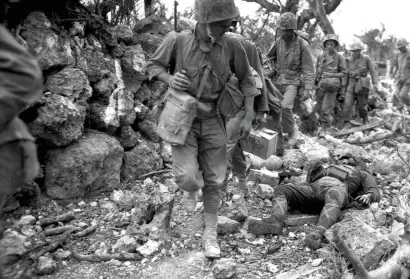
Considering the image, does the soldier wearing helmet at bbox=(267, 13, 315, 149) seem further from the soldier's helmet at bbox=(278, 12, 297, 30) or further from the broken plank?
the broken plank

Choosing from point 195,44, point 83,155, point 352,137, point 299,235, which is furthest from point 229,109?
point 352,137

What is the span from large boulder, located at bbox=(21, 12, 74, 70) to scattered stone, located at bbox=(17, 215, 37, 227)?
1.74m

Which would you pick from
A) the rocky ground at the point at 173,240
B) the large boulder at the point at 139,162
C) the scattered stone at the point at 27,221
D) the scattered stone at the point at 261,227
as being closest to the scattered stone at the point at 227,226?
the rocky ground at the point at 173,240

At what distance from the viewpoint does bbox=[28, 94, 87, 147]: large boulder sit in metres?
4.80

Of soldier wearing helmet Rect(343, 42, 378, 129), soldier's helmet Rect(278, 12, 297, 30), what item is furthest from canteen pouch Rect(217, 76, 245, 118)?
soldier wearing helmet Rect(343, 42, 378, 129)

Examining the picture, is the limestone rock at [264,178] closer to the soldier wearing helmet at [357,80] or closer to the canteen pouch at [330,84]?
the canteen pouch at [330,84]

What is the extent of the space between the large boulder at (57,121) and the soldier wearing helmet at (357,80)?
809 cm

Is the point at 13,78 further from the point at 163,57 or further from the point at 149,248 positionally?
the point at 149,248

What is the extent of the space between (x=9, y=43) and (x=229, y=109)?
234 cm

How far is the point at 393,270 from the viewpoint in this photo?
342 cm

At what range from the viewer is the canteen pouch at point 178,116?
3.60 metres

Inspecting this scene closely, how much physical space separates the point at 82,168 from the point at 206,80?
6.64 feet

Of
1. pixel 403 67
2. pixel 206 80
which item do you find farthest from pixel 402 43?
pixel 206 80

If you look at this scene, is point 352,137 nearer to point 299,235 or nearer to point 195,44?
point 299,235
